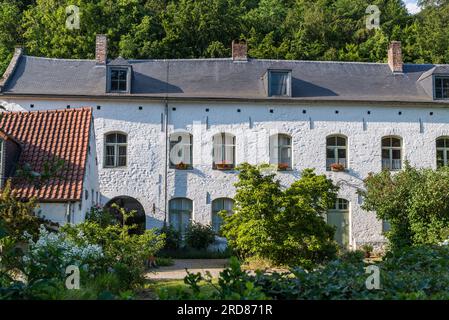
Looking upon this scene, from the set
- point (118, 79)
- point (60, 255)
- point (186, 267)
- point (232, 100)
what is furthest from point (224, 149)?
point (60, 255)

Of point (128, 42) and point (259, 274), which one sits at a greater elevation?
point (128, 42)

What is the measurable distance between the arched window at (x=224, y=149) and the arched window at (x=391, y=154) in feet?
21.2

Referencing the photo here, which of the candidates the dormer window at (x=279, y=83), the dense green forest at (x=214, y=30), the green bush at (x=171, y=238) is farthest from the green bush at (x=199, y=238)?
the dense green forest at (x=214, y=30)

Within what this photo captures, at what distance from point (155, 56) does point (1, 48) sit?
9.40 m

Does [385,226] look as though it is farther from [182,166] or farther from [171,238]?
[171,238]

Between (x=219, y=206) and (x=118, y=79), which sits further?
(x=118, y=79)

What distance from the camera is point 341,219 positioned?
23438 mm

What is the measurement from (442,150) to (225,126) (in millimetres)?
9466

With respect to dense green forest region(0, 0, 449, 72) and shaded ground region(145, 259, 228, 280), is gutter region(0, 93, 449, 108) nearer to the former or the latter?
shaded ground region(145, 259, 228, 280)

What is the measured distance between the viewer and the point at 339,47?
39.3 m

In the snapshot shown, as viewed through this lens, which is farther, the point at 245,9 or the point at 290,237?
the point at 245,9

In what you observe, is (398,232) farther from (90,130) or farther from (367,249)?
(90,130)

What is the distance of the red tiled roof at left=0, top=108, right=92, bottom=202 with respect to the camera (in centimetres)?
1476
